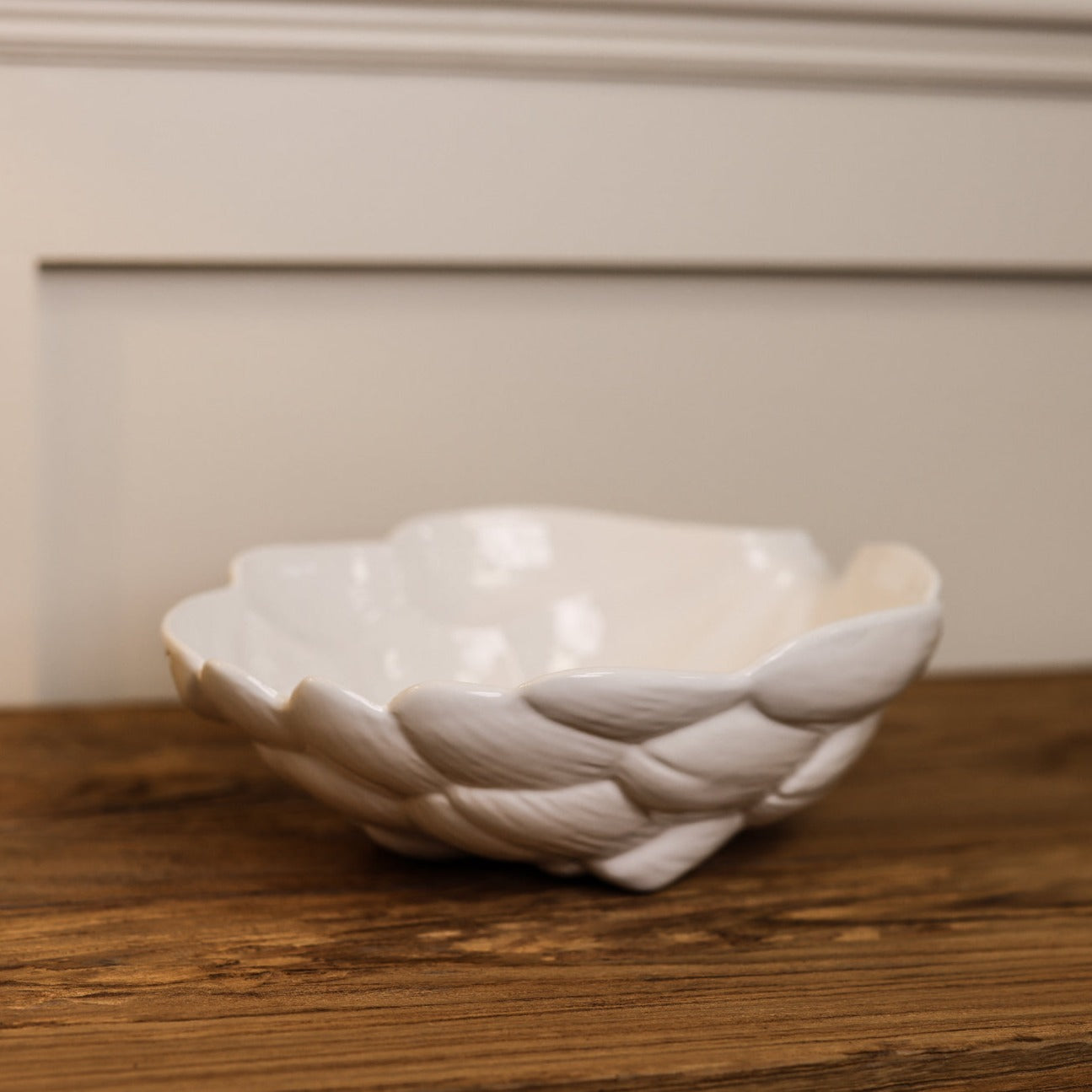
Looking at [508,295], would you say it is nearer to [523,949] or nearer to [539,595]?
[539,595]

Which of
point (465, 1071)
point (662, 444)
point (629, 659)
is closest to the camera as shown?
point (465, 1071)

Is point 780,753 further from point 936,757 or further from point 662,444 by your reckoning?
point 662,444

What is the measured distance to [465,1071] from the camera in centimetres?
36

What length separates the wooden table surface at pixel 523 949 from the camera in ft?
1.21

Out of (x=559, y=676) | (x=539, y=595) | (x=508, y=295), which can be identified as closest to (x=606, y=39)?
(x=508, y=295)

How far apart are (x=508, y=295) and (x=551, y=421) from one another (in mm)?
86

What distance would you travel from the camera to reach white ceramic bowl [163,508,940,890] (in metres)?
0.42

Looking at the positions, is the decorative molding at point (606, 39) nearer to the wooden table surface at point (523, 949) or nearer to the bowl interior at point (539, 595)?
the bowl interior at point (539, 595)

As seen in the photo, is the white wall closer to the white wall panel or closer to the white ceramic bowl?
the white wall panel

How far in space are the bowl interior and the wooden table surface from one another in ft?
0.29

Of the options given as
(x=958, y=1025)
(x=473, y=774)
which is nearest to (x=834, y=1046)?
(x=958, y=1025)

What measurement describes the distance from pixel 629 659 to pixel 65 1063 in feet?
1.26

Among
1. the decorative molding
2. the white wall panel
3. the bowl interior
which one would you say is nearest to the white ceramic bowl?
the bowl interior

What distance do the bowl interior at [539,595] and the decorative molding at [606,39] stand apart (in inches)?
11.2
